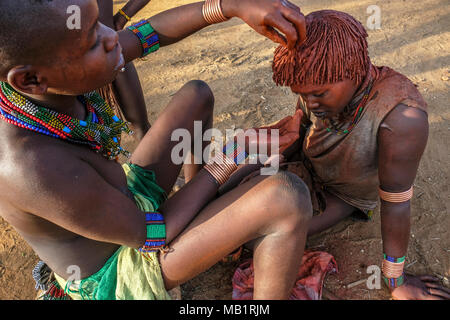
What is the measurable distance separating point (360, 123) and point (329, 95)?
22cm

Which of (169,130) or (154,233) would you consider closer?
(154,233)

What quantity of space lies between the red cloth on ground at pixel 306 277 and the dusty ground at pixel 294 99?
8 centimetres

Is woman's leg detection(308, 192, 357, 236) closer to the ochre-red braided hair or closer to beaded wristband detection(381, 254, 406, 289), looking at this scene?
beaded wristband detection(381, 254, 406, 289)

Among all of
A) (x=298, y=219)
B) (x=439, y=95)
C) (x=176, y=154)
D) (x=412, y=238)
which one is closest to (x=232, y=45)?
(x=439, y=95)

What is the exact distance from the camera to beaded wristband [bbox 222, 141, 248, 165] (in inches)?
68.0

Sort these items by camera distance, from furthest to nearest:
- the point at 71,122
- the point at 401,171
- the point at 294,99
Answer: the point at 294,99
the point at 401,171
the point at 71,122

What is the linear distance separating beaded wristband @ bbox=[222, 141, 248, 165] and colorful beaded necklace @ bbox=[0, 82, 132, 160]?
466 mm

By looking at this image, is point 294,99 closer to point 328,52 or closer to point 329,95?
point 329,95

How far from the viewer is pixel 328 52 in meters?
1.48

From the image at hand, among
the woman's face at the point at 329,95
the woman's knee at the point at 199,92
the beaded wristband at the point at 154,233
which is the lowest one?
the beaded wristband at the point at 154,233

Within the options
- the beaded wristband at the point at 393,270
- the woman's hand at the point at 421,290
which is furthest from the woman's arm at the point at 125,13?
the woman's hand at the point at 421,290

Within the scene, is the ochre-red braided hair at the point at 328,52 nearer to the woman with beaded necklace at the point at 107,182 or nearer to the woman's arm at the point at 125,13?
the woman with beaded necklace at the point at 107,182

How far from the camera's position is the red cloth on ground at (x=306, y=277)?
193cm

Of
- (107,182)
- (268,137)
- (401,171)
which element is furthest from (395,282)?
(107,182)
